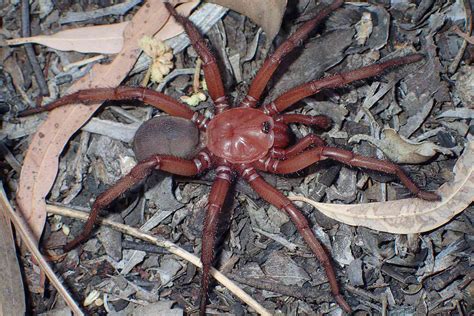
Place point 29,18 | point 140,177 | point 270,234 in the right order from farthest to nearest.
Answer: point 29,18 < point 270,234 < point 140,177

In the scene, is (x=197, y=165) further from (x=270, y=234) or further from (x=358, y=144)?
(x=358, y=144)

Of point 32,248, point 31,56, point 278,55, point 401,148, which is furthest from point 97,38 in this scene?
point 401,148

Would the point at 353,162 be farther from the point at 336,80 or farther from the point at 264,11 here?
the point at 264,11

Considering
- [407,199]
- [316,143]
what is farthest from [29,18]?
[407,199]

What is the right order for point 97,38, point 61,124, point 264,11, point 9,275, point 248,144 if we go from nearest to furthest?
point 9,275, point 264,11, point 248,144, point 61,124, point 97,38

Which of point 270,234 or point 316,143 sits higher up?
point 316,143

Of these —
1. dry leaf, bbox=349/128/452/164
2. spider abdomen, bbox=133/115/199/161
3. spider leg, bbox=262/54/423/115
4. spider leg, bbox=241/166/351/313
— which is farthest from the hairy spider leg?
dry leaf, bbox=349/128/452/164

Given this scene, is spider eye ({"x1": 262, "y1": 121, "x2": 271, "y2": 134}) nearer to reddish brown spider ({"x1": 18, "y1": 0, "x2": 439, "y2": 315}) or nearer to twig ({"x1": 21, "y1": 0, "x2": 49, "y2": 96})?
reddish brown spider ({"x1": 18, "y1": 0, "x2": 439, "y2": 315})
